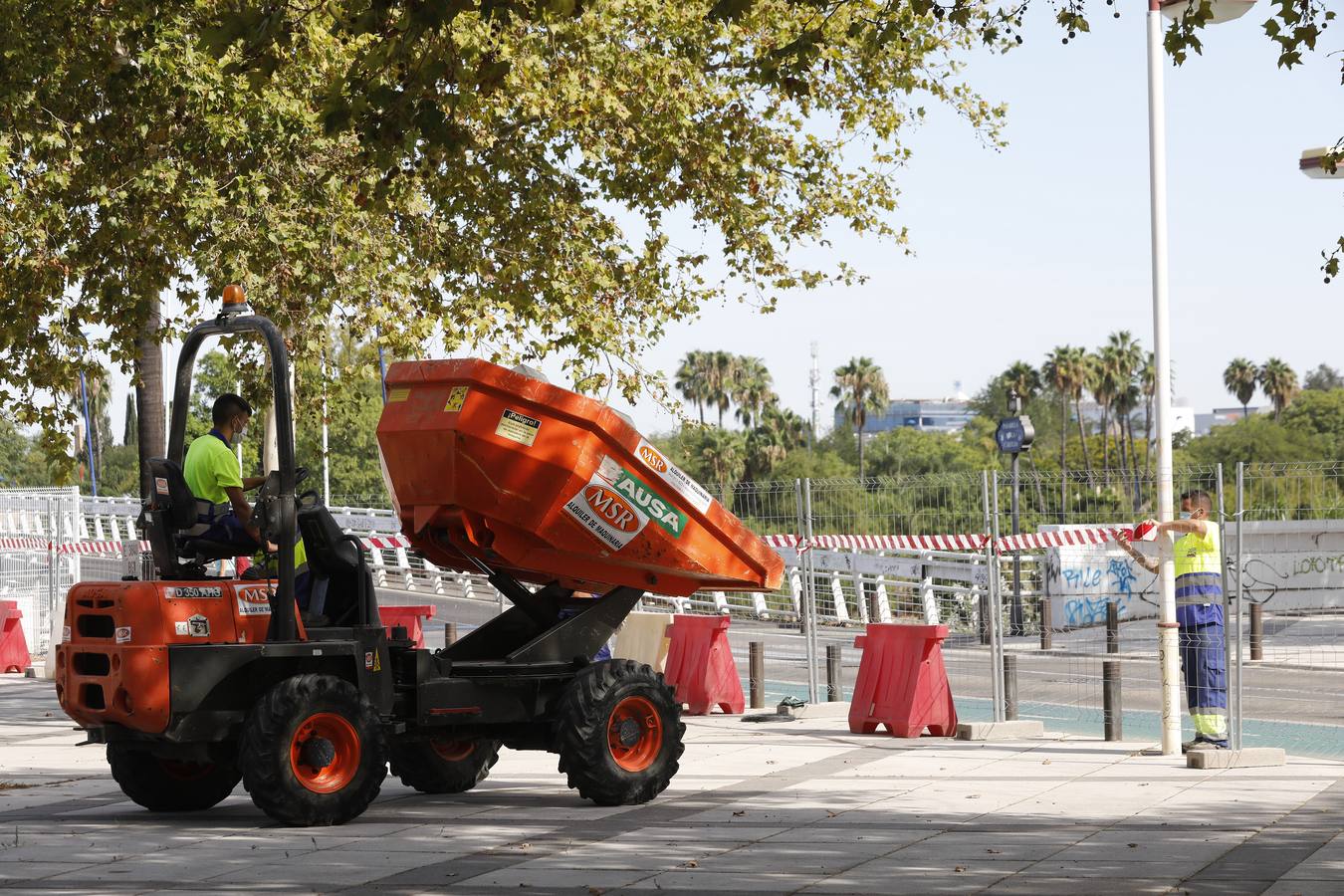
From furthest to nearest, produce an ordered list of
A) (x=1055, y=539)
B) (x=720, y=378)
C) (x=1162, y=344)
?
(x=720, y=378)
(x=1055, y=539)
(x=1162, y=344)

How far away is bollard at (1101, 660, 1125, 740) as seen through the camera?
42.9ft

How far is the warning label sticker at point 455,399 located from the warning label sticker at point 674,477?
1111 millimetres

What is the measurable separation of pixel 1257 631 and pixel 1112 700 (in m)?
7.39

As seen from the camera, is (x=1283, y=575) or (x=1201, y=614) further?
(x=1283, y=575)

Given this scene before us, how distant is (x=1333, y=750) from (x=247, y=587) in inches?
329

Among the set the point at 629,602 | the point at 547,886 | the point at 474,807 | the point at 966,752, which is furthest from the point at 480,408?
the point at 966,752

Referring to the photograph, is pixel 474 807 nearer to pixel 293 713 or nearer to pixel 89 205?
A: pixel 293 713

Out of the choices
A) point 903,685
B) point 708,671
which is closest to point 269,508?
point 903,685

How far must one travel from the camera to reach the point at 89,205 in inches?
647

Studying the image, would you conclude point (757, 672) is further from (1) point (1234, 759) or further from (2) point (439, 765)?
(2) point (439, 765)

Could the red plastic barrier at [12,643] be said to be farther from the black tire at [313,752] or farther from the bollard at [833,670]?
the black tire at [313,752]

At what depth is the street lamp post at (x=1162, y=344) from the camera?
1211 centimetres

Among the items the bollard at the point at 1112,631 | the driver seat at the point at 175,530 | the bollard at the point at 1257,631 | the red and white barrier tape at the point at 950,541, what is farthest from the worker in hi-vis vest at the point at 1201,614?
the driver seat at the point at 175,530

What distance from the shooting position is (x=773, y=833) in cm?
888
